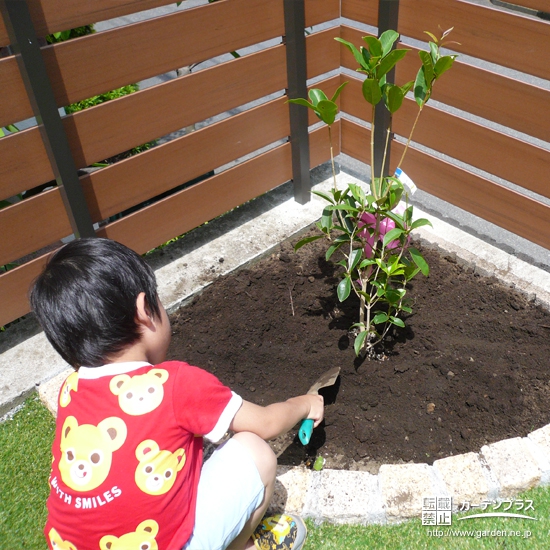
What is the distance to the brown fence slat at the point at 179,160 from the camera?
3188 mm

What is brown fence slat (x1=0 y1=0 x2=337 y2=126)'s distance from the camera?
8.95ft

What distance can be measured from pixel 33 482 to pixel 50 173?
4.69 feet

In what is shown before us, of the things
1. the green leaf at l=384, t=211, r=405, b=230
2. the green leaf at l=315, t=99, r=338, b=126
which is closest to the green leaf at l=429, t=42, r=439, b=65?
the green leaf at l=315, t=99, r=338, b=126

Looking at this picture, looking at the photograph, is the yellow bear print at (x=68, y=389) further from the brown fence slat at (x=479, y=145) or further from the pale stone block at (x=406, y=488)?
the brown fence slat at (x=479, y=145)

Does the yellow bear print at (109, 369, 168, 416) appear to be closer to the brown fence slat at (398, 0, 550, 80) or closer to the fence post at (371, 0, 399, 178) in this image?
the fence post at (371, 0, 399, 178)

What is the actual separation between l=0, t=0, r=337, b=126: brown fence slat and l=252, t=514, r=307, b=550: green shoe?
2.04 metres

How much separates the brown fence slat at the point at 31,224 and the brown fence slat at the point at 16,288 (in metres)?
0.07

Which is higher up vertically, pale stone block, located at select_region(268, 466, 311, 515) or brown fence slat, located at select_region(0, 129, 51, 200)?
brown fence slat, located at select_region(0, 129, 51, 200)

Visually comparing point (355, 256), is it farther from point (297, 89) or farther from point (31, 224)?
point (31, 224)

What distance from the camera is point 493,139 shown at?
3.31 meters

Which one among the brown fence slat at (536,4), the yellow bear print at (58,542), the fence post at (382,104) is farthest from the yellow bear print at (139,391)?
the brown fence slat at (536,4)

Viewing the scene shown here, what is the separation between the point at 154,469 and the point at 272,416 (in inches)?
17.8

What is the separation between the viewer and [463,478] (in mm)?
2297

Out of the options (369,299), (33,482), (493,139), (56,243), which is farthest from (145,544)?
(493,139)
